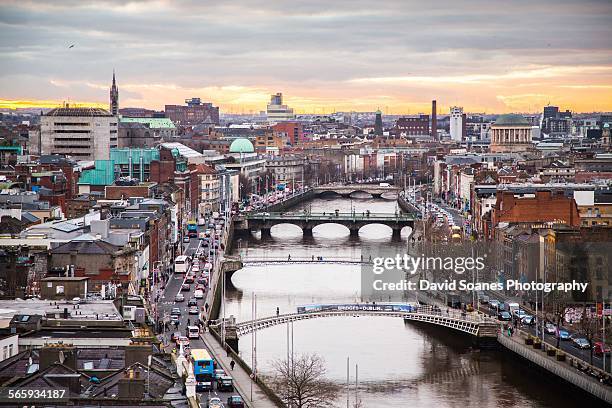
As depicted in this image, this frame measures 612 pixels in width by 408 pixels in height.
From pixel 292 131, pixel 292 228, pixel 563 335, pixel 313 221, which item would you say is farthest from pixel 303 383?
pixel 292 131

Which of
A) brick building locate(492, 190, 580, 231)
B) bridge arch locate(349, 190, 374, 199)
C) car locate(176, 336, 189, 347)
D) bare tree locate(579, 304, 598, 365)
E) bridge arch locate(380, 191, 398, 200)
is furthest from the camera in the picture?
bridge arch locate(349, 190, 374, 199)

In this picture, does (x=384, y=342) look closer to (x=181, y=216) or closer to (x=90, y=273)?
(x=90, y=273)

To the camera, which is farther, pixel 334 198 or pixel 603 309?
pixel 334 198

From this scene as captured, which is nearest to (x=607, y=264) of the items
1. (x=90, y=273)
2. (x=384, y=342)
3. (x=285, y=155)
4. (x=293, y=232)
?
(x=384, y=342)

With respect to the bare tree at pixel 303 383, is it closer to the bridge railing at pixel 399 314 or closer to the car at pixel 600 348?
the bridge railing at pixel 399 314

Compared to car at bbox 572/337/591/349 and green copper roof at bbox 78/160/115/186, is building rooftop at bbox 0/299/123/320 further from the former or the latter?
green copper roof at bbox 78/160/115/186

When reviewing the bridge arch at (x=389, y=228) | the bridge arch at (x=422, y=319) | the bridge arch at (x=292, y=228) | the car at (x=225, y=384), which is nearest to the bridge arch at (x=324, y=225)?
the bridge arch at (x=389, y=228)

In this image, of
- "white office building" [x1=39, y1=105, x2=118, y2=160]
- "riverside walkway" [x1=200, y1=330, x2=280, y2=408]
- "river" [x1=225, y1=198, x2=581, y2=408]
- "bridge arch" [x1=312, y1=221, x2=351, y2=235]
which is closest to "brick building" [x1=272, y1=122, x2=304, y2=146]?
"white office building" [x1=39, y1=105, x2=118, y2=160]
